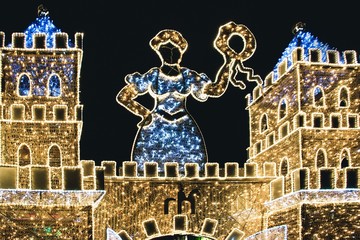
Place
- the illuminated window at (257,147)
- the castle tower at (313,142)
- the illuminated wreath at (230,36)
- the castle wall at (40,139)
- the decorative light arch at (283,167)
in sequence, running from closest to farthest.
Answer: the castle tower at (313,142), the castle wall at (40,139), the decorative light arch at (283,167), the illuminated wreath at (230,36), the illuminated window at (257,147)

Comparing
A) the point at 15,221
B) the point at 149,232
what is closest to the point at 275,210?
the point at 149,232

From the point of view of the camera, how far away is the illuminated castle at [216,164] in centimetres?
2089

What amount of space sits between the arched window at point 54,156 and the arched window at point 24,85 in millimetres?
2336

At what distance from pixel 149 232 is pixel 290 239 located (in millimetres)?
4425

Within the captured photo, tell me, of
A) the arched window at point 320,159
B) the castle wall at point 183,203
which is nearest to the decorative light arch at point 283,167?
the castle wall at point 183,203

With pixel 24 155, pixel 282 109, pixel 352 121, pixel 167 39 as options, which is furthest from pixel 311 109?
pixel 24 155

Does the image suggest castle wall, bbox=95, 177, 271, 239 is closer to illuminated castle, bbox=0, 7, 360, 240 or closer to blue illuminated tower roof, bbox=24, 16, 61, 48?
illuminated castle, bbox=0, 7, 360, 240

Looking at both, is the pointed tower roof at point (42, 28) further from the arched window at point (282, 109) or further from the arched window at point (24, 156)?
the arched window at point (282, 109)

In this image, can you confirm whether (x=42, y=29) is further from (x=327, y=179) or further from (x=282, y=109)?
(x=327, y=179)

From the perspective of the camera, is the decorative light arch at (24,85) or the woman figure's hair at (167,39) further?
the woman figure's hair at (167,39)

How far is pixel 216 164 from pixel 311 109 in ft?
11.8

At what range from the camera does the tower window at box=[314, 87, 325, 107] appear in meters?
24.1

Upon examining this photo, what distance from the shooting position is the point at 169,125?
23.9 m

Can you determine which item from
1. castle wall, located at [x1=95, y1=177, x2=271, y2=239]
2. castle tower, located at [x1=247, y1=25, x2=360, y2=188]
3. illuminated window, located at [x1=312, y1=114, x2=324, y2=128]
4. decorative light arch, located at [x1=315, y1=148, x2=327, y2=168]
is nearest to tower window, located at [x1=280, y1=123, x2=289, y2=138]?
castle tower, located at [x1=247, y1=25, x2=360, y2=188]
